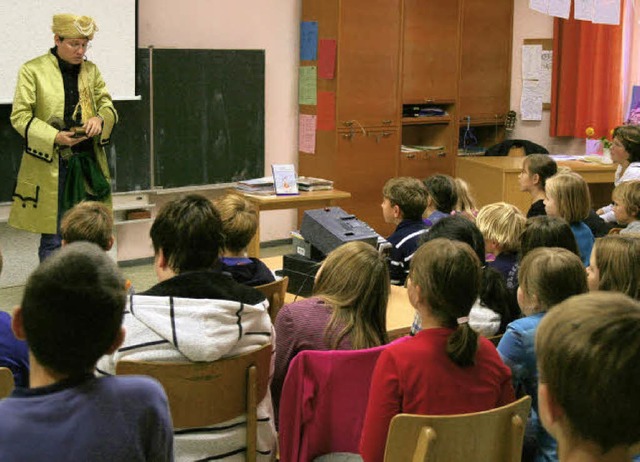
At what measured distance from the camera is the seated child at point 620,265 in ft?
8.57

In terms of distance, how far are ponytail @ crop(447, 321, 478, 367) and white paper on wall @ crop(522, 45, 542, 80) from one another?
611 centimetres

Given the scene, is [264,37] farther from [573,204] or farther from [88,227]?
[88,227]

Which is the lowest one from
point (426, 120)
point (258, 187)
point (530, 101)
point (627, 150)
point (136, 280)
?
point (136, 280)

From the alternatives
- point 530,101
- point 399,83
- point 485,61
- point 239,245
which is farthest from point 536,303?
point 530,101

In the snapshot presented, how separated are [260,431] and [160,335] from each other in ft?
1.43

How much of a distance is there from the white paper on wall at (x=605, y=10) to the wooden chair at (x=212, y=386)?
4.75 m

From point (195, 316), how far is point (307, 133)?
486 cm

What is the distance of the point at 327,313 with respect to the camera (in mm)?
2428

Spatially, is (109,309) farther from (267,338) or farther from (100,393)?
(267,338)

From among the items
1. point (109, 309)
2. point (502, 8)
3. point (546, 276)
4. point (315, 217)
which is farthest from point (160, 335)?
point (502, 8)

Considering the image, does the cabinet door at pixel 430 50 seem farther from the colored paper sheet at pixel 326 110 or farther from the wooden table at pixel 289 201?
the wooden table at pixel 289 201

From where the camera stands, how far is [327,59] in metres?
6.55

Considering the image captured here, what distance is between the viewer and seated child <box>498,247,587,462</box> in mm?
2357

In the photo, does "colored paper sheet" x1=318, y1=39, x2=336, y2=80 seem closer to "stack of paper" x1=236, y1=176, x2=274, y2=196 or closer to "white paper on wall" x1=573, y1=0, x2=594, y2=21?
"stack of paper" x1=236, y1=176, x2=274, y2=196
